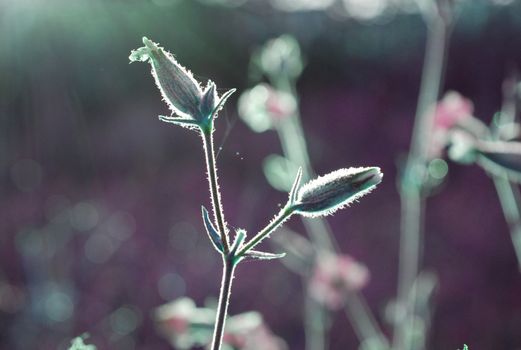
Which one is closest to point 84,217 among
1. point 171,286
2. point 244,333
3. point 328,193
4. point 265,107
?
point 171,286

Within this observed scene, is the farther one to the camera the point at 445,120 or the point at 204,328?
the point at 445,120

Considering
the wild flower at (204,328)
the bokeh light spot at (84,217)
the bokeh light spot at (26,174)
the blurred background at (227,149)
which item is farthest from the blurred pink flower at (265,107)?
the bokeh light spot at (26,174)

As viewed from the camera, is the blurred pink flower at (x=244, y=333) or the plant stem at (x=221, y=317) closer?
the plant stem at (x=221, y=317)

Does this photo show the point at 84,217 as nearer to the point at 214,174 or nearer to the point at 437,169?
the point at 437,169

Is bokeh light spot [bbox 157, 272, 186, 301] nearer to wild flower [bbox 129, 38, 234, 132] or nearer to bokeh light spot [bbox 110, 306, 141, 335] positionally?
bokeh light spot [bbox 110, 306, 141, 335]

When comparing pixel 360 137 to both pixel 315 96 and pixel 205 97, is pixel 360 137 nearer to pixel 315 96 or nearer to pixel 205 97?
pixel 315 96

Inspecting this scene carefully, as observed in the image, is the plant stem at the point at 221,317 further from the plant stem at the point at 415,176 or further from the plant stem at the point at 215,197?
the plant stem at the point at 415,176

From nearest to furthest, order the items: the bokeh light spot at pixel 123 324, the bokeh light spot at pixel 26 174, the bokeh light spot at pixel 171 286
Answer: the bokeh light spot at pixel 123 324 → the bokeh light spot at pixel 171 286 → the bokeh light spot at pixel 26 174

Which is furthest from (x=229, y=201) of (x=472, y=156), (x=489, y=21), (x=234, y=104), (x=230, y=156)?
(x=472, y=156)
